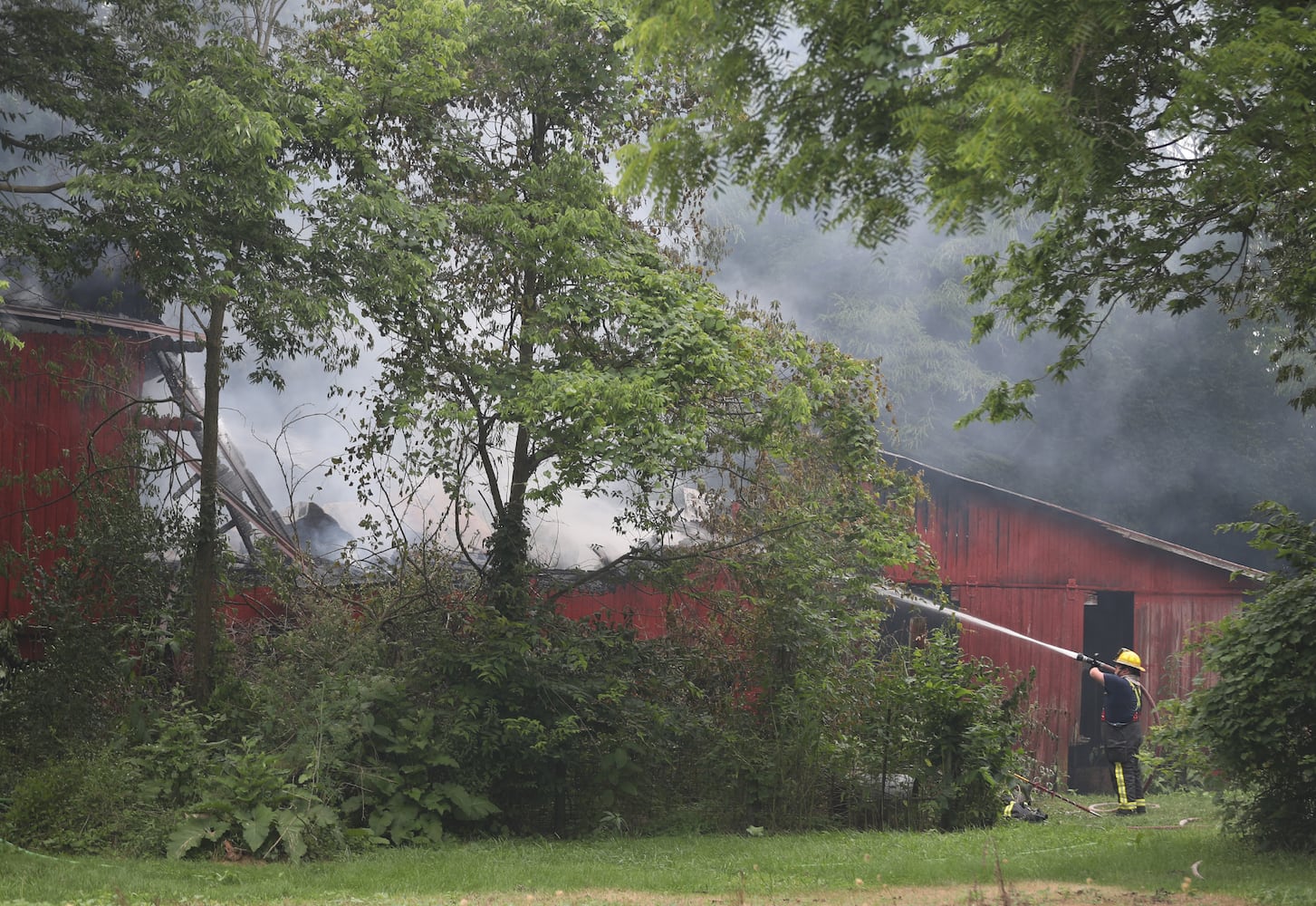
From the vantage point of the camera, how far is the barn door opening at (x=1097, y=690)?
22.9 metres

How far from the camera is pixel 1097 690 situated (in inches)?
957

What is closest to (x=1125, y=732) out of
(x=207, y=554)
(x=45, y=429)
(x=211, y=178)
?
(x=207, y=554)

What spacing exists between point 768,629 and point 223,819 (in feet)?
19.6

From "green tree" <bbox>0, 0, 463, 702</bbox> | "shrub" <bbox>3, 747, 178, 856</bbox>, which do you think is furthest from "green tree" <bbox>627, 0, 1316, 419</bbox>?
"shrub" <bbox>3, 747, 178, 856</bbox>

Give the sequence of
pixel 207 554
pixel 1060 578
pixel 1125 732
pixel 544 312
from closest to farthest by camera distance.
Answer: pixel 544 312 < pixel 207 554 < pixel 1125 732 < pixel 1060 578

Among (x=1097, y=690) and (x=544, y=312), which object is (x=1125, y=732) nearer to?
(x=544, y=312)

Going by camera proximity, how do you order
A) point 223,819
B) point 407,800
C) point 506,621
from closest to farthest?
point 223,819
point 407,800
point 506,621

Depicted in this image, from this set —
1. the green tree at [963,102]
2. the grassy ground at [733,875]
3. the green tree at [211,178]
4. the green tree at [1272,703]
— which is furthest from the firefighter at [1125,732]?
the green tree at [211,178]

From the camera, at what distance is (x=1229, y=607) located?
2277cm

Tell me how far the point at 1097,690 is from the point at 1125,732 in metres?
9.80

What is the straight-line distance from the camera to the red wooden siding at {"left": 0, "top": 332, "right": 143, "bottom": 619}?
1504 centimetres

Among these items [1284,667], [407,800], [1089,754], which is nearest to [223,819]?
[407,800]

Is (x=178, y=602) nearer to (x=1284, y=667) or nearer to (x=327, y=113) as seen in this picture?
(x=327, y=113)

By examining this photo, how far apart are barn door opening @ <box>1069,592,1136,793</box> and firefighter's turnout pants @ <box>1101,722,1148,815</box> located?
7641mm
